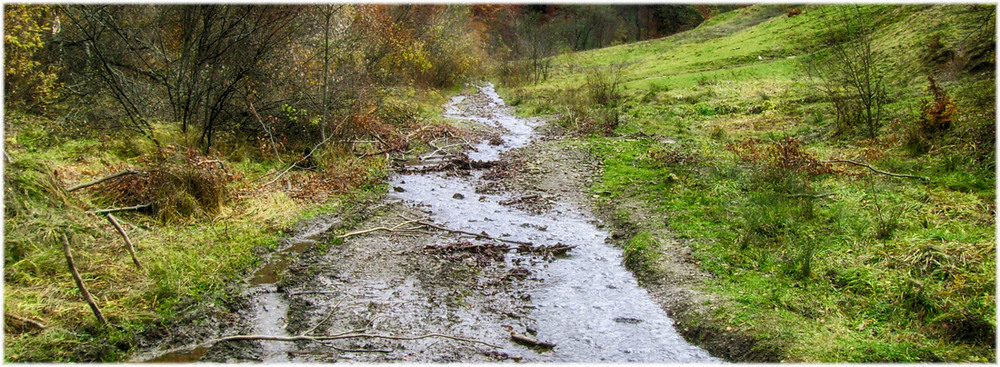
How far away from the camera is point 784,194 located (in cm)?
958

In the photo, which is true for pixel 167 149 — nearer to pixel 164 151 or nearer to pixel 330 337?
pixel 164 151

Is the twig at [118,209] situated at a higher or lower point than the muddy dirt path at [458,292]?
higher

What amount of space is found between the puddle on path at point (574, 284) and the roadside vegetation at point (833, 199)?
396 mm

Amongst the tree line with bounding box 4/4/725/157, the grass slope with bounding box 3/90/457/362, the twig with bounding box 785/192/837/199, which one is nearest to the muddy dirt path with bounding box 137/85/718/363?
the grass slope with bounding box 3/90/457/362

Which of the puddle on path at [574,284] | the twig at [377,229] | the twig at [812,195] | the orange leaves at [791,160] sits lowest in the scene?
the puddle on path at [574,284]

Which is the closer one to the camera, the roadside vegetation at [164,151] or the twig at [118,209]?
the roadside vegetation at [164,151]

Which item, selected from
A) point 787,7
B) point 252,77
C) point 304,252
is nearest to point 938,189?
point 304,252

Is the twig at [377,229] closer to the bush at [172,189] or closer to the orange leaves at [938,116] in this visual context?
the bush at [172,189]

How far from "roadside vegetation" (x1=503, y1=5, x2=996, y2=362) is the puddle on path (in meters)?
0.40

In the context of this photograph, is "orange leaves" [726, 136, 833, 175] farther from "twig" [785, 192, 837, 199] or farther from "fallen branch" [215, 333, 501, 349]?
"fallen branch" [215, 333, 501, 349]

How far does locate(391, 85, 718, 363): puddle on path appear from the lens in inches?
237

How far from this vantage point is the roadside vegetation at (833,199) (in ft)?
19.4

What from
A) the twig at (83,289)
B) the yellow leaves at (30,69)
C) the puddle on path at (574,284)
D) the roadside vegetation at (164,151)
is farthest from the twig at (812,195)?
the yellow leaves at (30,69)

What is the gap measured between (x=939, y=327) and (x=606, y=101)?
18.3 metres
